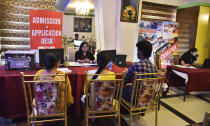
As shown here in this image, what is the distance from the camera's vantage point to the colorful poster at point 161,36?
4531 millimetres

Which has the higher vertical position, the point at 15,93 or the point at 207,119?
the point at 207,119

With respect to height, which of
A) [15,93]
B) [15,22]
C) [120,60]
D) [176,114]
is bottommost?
[176,114]

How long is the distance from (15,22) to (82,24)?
6618 millimetres

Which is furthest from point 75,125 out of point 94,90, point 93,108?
point 94,90

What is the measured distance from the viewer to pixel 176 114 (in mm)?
2635

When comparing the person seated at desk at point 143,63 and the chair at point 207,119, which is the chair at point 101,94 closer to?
the person seated at desk at point 143,63

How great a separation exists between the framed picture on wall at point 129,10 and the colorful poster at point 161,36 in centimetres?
45

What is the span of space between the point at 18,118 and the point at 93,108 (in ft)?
4.14

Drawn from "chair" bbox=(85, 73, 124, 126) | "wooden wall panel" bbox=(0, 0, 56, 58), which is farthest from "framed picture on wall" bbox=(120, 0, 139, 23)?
"chair" bbox=(85, 73, 124, 126)

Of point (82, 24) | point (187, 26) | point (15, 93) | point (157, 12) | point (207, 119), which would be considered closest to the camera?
point (207, 119)

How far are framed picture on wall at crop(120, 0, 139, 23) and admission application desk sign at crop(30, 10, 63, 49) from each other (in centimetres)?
173

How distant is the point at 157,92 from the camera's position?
2008mm

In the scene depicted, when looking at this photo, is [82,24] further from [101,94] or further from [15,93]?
[101,94]

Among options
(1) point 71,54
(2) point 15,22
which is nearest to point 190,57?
(1) point 71,54
